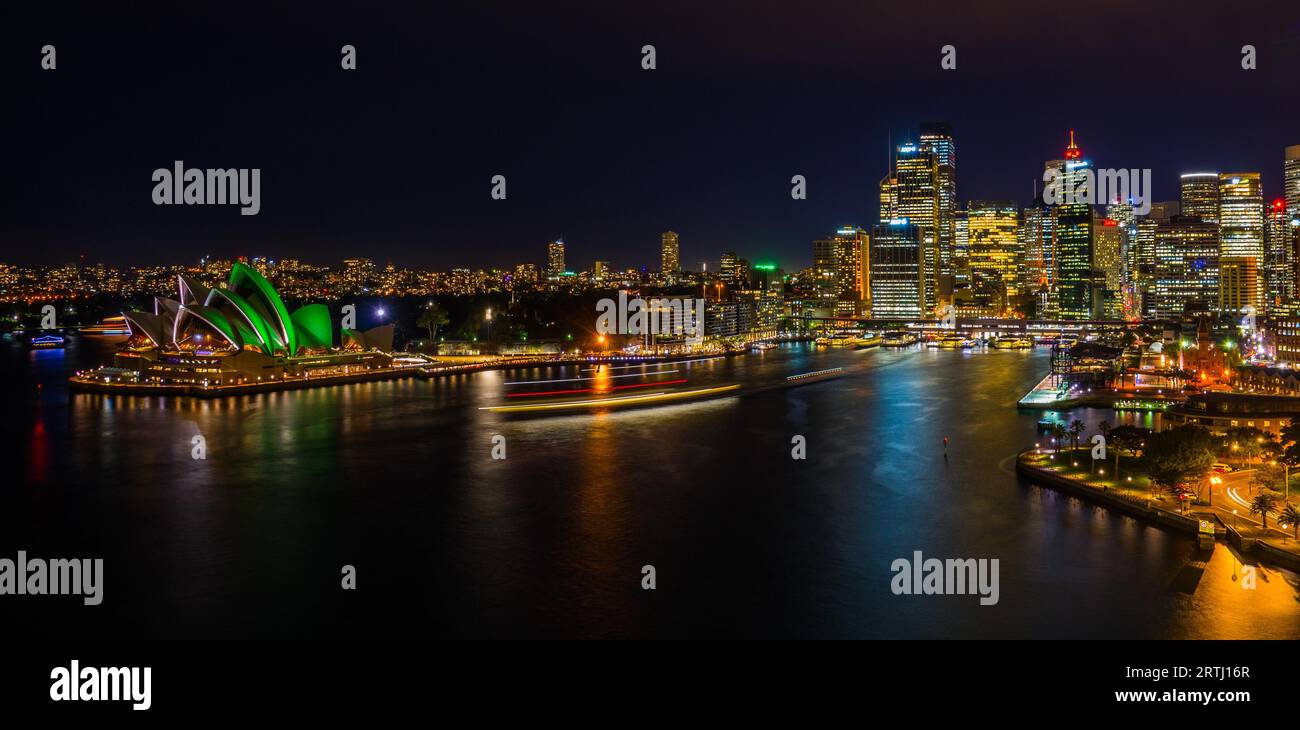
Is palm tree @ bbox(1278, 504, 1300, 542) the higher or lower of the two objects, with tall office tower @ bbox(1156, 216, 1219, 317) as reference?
lower

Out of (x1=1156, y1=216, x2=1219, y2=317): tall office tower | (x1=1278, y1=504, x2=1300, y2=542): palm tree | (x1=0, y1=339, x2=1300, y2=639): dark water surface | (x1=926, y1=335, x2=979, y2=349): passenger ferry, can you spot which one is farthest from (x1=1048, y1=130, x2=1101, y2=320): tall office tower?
(x1=1278, y1=504, x2=1300, y2=542): palm tree

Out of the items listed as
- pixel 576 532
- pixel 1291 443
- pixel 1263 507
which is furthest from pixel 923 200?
pixel 576 532

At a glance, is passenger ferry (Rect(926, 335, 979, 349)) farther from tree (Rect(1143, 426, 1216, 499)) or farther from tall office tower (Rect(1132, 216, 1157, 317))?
tree (Rect(1143, 426, 1216, 499))

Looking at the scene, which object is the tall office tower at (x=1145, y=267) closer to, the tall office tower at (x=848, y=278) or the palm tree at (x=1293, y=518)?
the tall office tower at (x=848, y=278)

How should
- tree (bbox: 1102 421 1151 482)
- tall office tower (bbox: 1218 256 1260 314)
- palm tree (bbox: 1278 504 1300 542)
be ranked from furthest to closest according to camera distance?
tall office tower (bbox: 1218 256 1260 314)
tree (bbox: 1102 421 1151 482)
palm tree (bbox: 1278 504 1300 542)

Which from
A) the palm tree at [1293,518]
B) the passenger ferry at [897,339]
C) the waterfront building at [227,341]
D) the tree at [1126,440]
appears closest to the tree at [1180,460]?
the tree at [1126,440]
